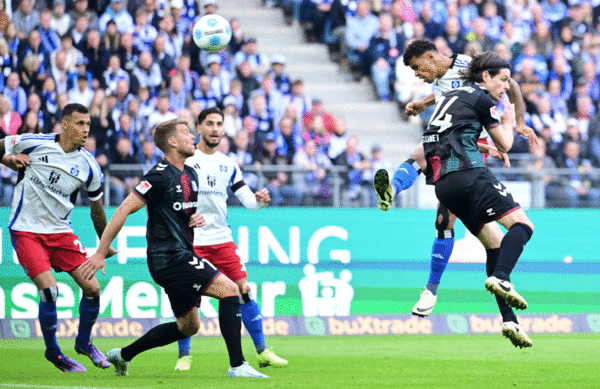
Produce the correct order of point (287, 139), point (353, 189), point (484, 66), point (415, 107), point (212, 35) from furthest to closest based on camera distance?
point (287, 139) → point (353, 189) → point (212, 35) → point (415, 107) → point (484, 66)

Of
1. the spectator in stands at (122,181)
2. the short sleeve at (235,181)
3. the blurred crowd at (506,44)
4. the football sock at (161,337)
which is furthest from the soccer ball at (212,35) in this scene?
the blurred crowd at (506,44)

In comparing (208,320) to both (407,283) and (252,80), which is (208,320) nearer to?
(407,283)

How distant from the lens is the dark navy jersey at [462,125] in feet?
26.6

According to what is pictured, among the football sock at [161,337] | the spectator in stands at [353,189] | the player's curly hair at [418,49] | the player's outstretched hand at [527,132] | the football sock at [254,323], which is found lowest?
the football sock at [254,323]

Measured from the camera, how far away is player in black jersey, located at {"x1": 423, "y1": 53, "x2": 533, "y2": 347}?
801 centimetres

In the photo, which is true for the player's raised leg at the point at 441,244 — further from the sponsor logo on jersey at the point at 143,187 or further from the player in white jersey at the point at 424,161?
the sponsor logo on jersey at the point at 143,187

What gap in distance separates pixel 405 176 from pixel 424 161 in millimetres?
378

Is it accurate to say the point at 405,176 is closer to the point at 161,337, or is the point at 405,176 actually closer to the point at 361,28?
the point at 161,337

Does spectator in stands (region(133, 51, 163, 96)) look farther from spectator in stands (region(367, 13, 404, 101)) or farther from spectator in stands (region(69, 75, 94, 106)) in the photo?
spectator in stands (region(367, 13, 404, 101))

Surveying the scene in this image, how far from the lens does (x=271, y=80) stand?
56.2ft

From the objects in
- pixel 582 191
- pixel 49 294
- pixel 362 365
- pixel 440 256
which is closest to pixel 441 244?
pixel 440 256

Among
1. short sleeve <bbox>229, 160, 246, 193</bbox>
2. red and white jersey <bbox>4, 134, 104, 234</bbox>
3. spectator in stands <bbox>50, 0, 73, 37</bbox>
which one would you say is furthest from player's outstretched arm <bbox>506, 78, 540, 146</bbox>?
spectator in stands <bbox>50, 0, 73, 37</bbox>

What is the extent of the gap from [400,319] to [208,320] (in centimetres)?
276

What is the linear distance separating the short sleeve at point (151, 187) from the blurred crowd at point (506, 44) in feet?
31.9
